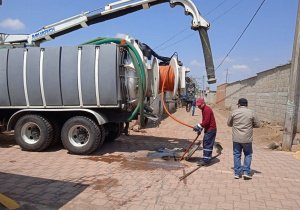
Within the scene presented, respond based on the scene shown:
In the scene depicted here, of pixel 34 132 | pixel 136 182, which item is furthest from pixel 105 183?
pixel 34 132

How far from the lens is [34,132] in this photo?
959 centimetres

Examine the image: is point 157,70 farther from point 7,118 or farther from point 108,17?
point 7,118

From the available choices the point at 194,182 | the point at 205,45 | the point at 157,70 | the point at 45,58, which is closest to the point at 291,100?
the point at 205,45

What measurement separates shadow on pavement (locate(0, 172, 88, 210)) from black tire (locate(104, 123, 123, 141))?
3355 mm

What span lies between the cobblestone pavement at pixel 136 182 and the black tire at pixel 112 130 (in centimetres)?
61

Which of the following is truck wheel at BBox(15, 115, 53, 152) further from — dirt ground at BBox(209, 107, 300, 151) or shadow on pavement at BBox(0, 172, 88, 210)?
dirt ground at BBox(209, 107, 300, 151)

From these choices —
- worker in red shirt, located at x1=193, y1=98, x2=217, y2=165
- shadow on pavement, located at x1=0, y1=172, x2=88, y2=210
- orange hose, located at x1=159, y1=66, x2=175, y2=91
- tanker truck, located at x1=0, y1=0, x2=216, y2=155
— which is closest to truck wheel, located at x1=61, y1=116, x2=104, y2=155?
tanker truck, located at x1=0, y1=0, x2=216, y2=155

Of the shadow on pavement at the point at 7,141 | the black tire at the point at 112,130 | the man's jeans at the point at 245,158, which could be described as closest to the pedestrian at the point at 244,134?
the man's jeans at the point at 245,158

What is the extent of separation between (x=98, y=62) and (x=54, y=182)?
3316 mm

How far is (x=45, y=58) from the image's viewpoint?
907cm

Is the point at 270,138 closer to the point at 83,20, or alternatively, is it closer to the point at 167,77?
the point at 167,77

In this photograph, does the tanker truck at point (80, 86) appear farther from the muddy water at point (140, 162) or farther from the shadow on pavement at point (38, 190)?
the shadow on pavement at point (38, 190)

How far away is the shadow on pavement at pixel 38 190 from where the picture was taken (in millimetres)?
5395

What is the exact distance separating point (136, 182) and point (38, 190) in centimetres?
178
